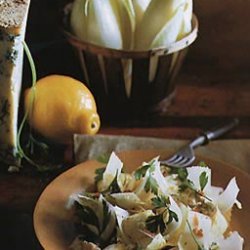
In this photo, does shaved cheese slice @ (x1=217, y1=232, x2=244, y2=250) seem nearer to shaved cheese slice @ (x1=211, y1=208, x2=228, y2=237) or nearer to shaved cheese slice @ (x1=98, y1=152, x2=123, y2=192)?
shaved cheese slice @ (x1=211, y1=208, x2=228, y2=237)

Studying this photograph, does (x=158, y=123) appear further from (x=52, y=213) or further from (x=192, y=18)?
(x=52, y=213)

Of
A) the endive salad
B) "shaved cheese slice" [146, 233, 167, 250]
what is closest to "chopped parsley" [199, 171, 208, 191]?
the endive salad

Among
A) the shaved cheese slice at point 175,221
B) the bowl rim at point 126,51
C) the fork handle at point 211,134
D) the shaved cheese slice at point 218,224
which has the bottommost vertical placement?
the fork handle at point 211,134

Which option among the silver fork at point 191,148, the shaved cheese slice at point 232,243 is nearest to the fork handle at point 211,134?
the silver fork at point 191,148

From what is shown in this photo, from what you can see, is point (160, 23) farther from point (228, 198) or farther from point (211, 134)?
point (228, 198)

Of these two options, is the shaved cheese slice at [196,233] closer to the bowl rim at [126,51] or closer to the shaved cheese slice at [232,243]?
the shaved cheese slice at [232,243]

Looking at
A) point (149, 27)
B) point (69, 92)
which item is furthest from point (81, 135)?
point (149, 27)
